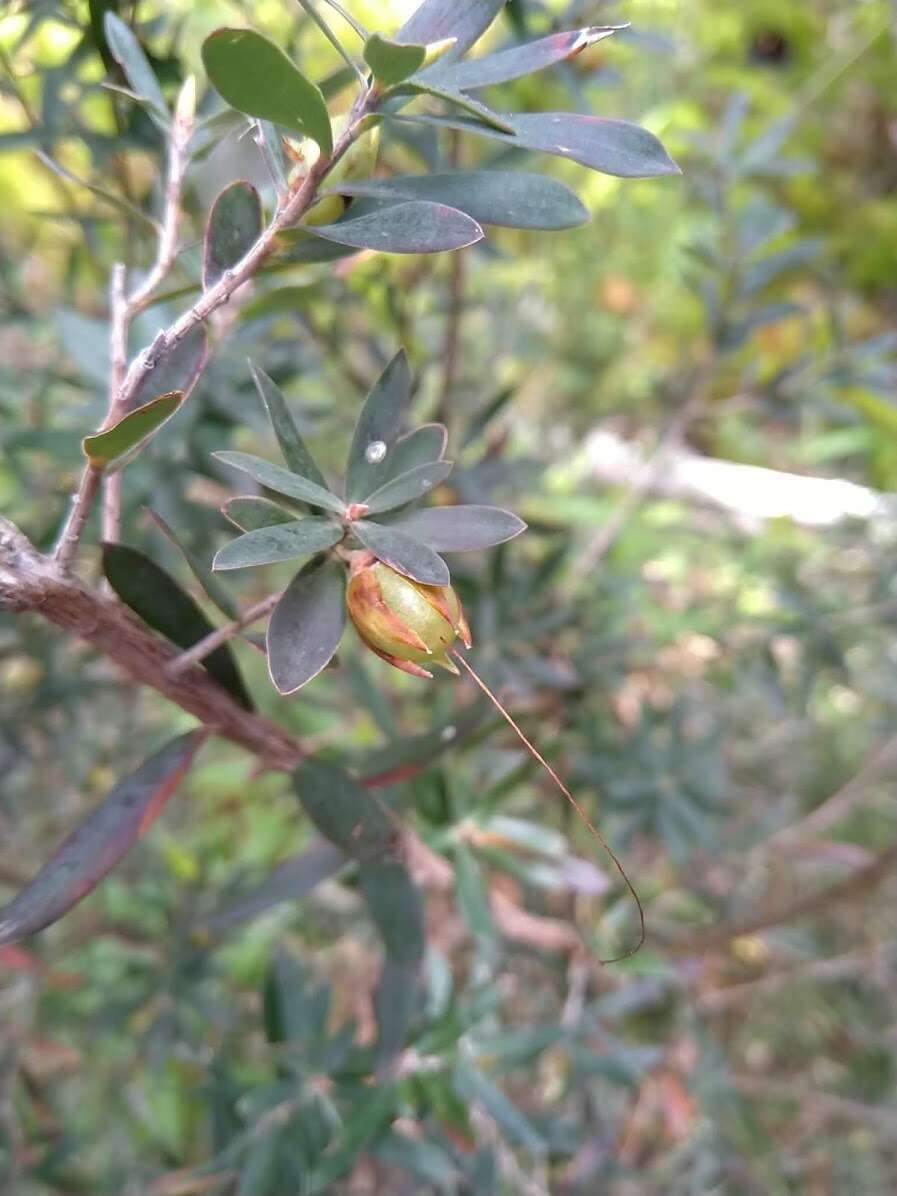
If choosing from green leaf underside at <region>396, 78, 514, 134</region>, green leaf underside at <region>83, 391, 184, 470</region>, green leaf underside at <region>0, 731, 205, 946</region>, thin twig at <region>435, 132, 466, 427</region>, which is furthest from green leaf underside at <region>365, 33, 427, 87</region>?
thin twig at <region>435, 132, 466, 427</region>

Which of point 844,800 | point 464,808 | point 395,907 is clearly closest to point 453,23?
point 395,907

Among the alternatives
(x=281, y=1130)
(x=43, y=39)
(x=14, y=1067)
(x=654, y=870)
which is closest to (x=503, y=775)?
(x=281, y=1130)

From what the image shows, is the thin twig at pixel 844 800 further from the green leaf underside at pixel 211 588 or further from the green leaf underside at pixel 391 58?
the green leaf underside at pixel 391 58

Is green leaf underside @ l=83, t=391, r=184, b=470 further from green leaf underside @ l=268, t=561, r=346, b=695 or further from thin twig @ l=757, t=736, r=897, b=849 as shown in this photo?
thin twig @ l=757, t=736, r=897, b=849

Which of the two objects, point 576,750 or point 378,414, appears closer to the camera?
point 378,414

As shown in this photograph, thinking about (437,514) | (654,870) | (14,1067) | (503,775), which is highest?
(437,514)

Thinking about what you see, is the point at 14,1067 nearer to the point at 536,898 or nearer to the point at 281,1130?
the point at 281,1130
